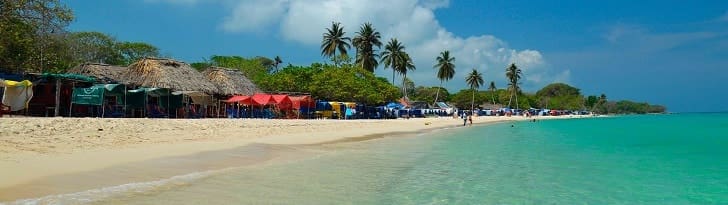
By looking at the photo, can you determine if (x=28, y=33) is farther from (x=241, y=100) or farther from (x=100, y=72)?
(x=241, y=100)

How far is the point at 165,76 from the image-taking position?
29266 millimetres

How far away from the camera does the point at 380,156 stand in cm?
1393

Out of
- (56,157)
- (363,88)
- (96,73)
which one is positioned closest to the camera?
(56,157)

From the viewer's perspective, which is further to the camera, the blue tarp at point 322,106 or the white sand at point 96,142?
the blue tarp at point 322,106

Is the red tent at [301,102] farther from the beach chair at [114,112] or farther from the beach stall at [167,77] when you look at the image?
the beach chair at [114,112]

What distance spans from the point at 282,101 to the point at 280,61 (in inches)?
2425

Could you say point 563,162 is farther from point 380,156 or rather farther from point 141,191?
point 141,191

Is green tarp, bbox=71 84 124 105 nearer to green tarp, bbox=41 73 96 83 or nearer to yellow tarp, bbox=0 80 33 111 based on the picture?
green tarp, bbox=41 73 96 83

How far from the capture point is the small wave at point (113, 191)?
6.09m

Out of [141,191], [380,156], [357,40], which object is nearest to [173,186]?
[141,191]

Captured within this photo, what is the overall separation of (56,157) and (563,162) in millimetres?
11946

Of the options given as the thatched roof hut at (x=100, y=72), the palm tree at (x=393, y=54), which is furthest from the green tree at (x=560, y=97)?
the thatched roof hut at (x=100, y=72)

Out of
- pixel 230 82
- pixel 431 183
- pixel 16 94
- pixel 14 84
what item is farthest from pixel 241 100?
pixel 431 183

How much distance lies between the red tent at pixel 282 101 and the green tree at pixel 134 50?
26226mm
